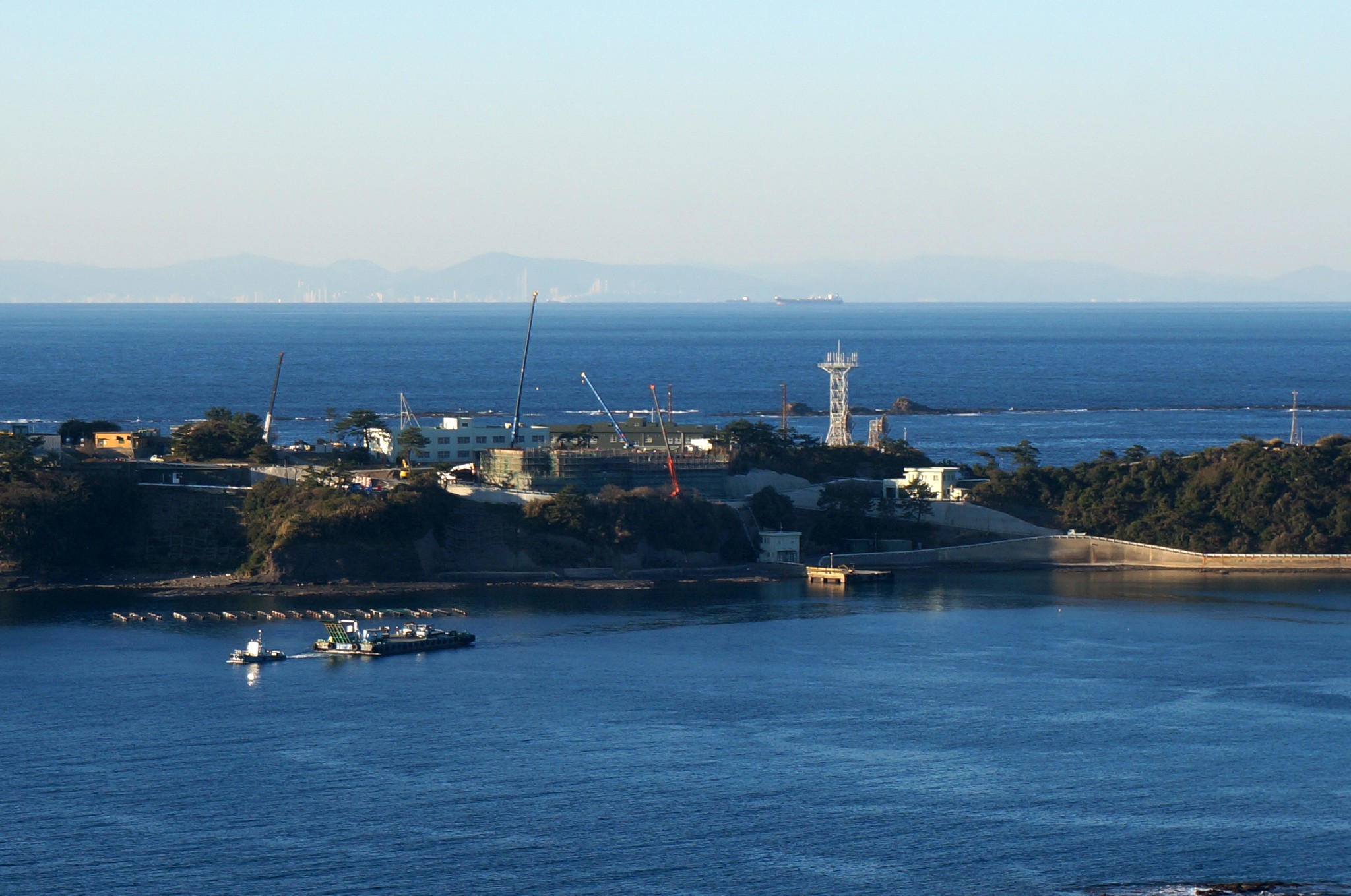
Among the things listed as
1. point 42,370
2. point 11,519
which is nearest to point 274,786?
point 11,519

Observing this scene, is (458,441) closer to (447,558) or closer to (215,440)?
(215,440)

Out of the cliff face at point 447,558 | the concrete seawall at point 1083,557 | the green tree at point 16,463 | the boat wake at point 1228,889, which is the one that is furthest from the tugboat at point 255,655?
the boat wake at point 1228,889

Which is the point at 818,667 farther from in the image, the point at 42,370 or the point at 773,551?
the point at 42,370

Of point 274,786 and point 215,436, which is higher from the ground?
point 215,436

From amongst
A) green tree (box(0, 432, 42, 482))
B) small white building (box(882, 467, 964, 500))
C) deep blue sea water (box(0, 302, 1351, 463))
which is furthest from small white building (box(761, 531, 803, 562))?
deep blue sea water (box(0, 302, 1351, 463))

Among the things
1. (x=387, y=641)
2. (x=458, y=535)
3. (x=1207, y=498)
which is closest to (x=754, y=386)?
(x=1207, y=498)
